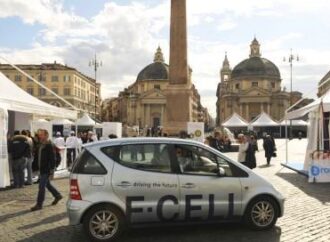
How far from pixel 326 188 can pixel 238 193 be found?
23.6 feet

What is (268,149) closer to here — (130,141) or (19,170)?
(19,170)

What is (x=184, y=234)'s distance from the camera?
846cm

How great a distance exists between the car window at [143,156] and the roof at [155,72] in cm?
13219

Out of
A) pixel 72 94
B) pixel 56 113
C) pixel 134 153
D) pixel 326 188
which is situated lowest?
pixel 326 188

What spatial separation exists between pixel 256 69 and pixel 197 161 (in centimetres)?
12893

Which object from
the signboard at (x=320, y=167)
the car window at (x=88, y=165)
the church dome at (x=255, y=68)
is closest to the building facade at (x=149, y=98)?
the church dome at (x=255, y=68)

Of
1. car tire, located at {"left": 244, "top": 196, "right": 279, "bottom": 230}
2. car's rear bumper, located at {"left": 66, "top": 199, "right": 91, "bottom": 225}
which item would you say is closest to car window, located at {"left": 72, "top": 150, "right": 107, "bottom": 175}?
car's rear bumper, located at {"left": 66, "top": 199, "right": 91, "bottom": 225}

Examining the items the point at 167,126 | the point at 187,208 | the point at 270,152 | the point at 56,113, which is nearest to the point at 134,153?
the point at 187,208

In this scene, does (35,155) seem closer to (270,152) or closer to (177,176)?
(177,176)

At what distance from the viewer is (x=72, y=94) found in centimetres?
13112

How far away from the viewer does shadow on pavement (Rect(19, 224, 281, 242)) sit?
812cm

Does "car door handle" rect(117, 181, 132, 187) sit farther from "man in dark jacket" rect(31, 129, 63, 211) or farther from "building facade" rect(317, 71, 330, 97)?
"building facade" rect(317, 71, 330, 97)

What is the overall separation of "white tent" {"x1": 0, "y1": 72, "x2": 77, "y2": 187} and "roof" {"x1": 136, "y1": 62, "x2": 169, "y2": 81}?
Result: 12224 cm

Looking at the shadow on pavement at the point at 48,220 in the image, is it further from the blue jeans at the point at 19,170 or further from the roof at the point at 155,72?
the roof at the point at 155,72
